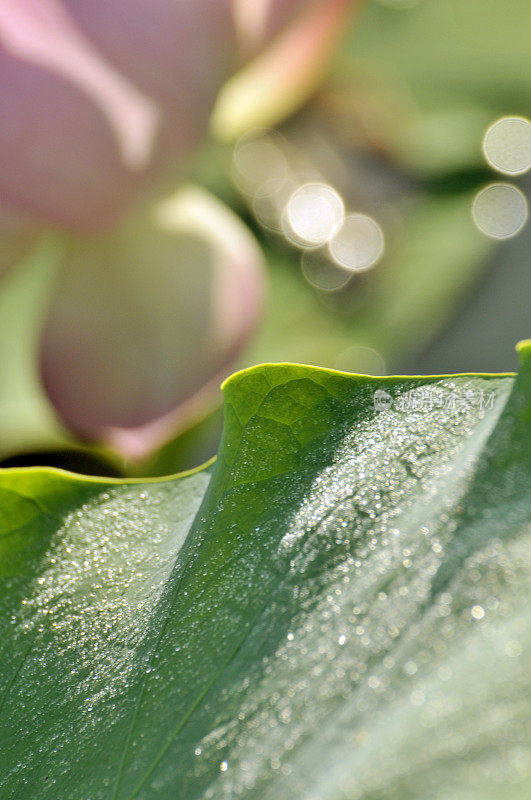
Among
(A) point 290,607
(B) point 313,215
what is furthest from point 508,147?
(A) point 290,607

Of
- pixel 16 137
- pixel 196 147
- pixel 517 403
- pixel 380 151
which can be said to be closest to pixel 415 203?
pixel 380 151

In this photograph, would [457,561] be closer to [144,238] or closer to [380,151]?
[144,238]

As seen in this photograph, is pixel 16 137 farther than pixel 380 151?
No

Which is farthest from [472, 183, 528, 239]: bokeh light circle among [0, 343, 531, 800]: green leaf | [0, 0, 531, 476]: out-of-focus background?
[0, 343, 531, 800]: green leaf

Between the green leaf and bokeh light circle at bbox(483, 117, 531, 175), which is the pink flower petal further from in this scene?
bokeh light circle at bbox(483, 117, 531, 175)

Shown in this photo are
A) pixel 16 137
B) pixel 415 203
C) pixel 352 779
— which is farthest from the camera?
pixel 415 203
